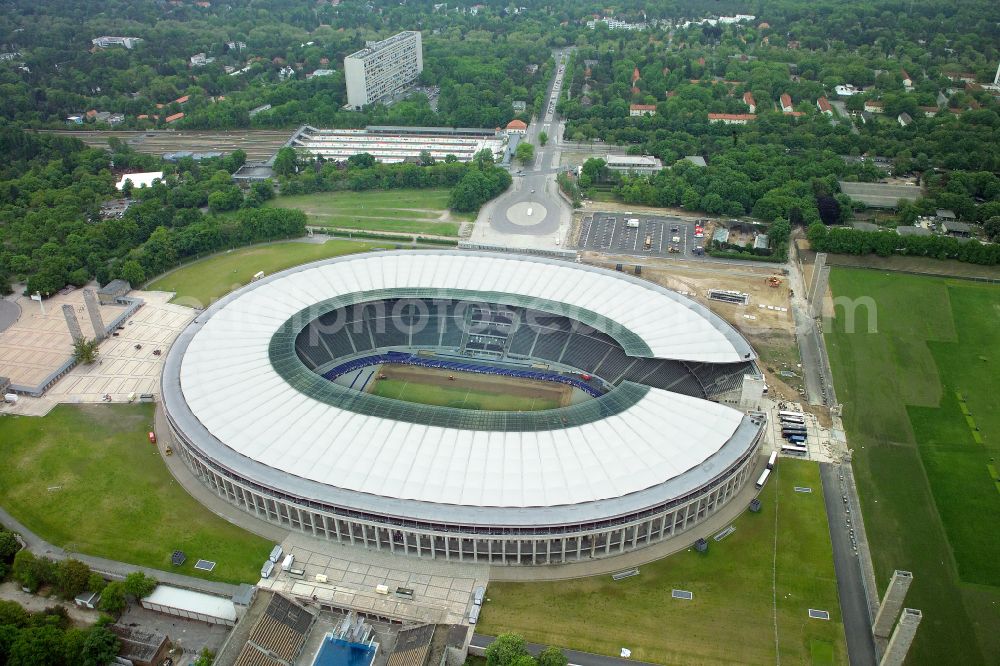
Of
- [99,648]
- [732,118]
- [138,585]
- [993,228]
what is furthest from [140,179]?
[993,228]

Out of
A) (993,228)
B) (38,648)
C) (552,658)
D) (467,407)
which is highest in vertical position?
(993,228)

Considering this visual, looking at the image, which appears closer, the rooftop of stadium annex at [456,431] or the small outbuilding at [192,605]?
the small outbuilding at [192,605]

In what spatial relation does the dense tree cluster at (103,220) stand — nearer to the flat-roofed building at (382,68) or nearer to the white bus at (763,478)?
the flat-roofed building at (382,68)

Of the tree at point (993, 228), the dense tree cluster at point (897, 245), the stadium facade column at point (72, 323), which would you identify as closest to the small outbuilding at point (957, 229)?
the tree at point (993, 228)

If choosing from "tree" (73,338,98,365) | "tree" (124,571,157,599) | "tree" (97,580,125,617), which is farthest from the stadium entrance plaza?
"tree" (97,580,125,617)

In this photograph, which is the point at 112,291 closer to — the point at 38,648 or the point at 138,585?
the point at 138,585

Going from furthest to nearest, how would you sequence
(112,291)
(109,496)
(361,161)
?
(361,161)
(112,291)
(109,496)
